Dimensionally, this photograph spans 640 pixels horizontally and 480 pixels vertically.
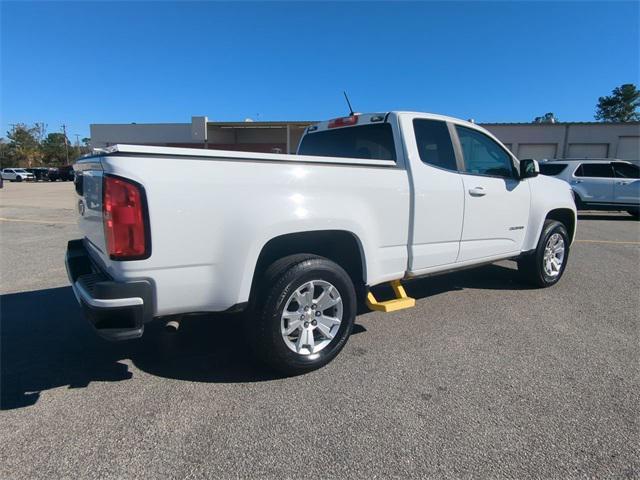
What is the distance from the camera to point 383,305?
11.5 feet

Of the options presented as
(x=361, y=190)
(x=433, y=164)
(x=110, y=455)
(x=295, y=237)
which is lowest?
(x=110, y=455)

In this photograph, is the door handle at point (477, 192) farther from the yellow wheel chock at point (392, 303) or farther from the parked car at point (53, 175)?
the parked car at point (53, 175)


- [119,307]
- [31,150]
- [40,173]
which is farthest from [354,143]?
[31,150]

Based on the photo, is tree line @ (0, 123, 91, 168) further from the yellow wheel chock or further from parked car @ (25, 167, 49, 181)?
the yellow wheel chock

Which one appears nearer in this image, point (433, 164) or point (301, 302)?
point (301, 302)

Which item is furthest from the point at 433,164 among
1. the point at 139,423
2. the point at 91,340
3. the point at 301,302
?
the point at 91,340

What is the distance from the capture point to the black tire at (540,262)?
5160 millimetres

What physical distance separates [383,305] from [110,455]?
85.5 inches

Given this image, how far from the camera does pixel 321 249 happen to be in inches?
137

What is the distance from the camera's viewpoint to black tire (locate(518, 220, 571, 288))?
5160mm

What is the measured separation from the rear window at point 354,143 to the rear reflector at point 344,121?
5cm

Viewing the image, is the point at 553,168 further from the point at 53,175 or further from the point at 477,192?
the point at 53,175

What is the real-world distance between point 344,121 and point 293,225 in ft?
6.34

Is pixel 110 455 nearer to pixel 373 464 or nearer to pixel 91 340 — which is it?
pixel 373 464
